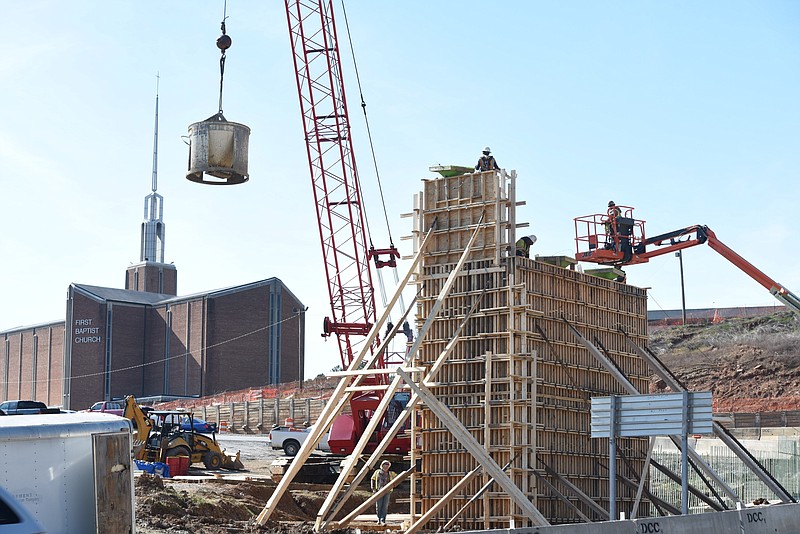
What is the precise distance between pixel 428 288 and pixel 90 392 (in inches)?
2642

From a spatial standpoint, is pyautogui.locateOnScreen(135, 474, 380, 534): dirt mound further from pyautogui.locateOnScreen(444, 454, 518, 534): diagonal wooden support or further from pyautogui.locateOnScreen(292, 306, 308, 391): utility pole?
pyautogui.locateOnScreen(292, 306, 308, 391): utility pole

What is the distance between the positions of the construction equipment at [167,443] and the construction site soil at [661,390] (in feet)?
2.99

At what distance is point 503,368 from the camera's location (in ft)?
79.4

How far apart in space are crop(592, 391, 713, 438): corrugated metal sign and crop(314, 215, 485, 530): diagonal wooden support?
586 cm

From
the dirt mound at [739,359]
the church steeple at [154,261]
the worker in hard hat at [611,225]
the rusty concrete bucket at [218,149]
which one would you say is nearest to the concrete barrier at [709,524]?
the rusty concrete bucket at [218,149]

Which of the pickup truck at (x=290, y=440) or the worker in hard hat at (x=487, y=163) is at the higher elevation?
the worker in hard hat at (x=487, y=163)

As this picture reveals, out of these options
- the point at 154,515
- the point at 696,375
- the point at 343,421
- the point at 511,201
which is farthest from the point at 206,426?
the point at 696,375

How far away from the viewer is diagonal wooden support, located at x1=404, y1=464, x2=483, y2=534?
23141 millimetres

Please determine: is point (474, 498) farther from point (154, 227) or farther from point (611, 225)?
point (154, 227)

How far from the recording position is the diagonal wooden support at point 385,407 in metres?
23.4

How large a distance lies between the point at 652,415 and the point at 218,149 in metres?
10.2

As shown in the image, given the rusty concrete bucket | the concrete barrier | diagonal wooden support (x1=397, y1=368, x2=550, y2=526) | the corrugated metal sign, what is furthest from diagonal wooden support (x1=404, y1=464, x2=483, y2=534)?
the rusty concrete bucket

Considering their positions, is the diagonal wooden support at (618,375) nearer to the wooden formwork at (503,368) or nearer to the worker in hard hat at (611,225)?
the wooden formwork at (503,368)

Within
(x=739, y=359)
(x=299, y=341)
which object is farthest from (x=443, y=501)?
(x=299, y=341)
